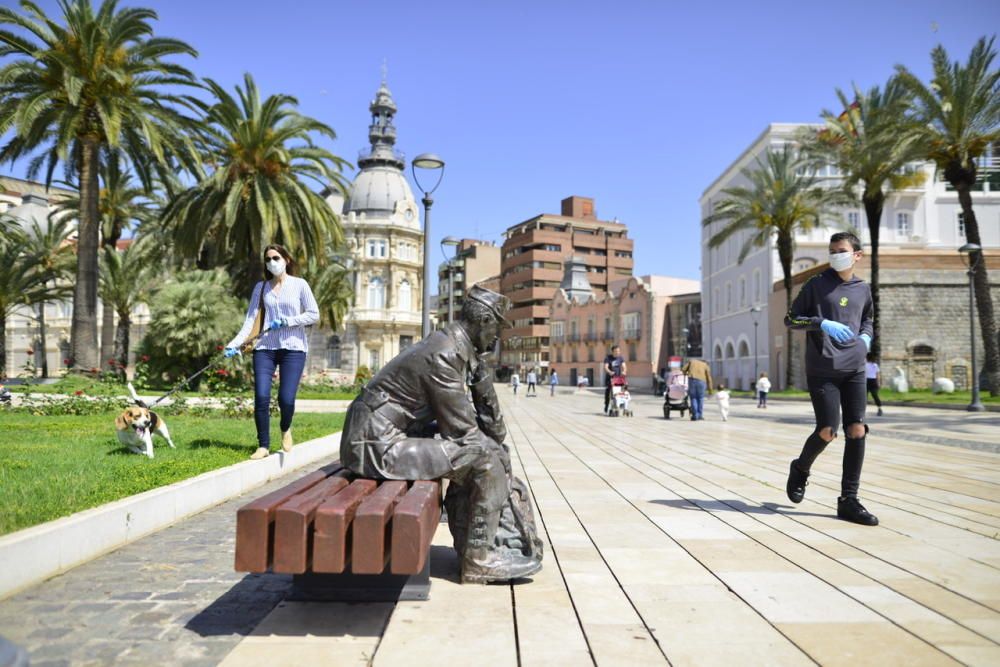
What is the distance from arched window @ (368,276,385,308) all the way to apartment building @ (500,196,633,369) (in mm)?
22804

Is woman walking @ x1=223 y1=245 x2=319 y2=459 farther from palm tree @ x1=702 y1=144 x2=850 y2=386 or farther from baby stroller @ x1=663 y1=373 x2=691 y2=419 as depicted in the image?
palm tree @ x1=702 y1=144 x2=850 y2=386

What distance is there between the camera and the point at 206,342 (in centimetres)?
2289

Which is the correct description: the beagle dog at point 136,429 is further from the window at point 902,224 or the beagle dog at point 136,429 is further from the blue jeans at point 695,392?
the window at point 902,224

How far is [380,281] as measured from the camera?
71812 millimetres

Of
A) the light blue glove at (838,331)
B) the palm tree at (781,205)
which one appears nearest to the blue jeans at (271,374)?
the light blue glove at (838,331)

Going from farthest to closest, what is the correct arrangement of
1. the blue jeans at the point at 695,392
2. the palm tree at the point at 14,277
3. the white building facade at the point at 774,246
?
1. the white building facade at the point at 774,246
2. the palm tree at the point at 14,277
3. the blue jeans at the point at 695,392

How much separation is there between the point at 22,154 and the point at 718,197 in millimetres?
49146

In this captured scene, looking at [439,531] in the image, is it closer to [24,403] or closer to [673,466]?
[673,466]

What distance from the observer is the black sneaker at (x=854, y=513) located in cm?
496

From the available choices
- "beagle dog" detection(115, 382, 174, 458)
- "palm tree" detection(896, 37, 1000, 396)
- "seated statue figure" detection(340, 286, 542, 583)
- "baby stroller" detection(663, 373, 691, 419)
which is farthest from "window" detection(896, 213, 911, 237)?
"seated statue figure" detection(340, 286, 542, 583)

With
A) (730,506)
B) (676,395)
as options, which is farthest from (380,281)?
(730,506)

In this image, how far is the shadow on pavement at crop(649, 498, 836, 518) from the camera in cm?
550

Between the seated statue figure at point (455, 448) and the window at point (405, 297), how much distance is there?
6900 cm

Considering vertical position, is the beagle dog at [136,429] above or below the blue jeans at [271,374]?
below
